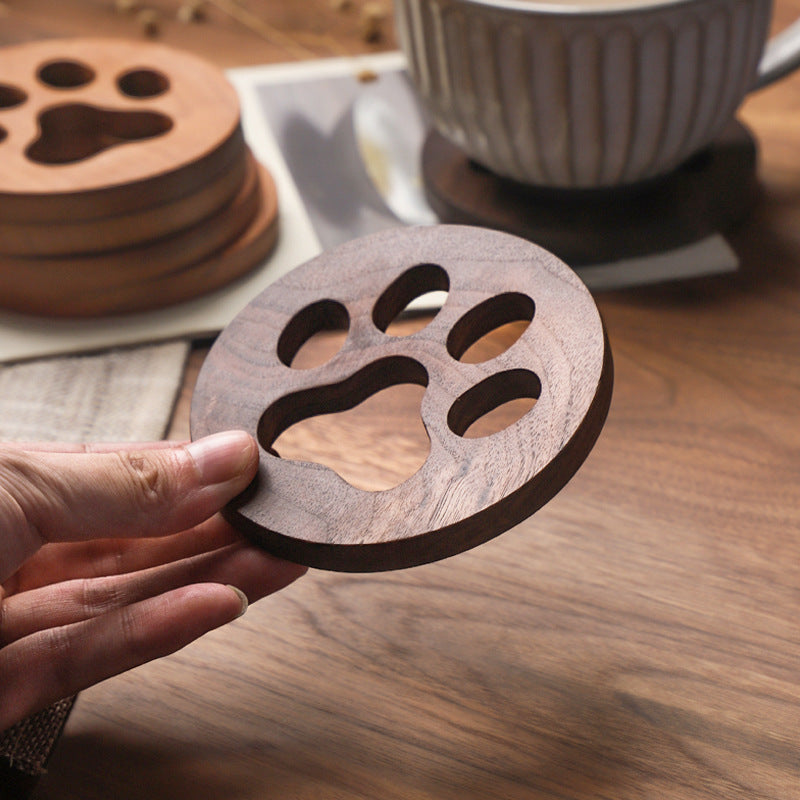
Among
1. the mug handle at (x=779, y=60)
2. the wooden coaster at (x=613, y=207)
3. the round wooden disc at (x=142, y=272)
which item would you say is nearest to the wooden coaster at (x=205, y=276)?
the round wooden disc at (x=142, y=272)

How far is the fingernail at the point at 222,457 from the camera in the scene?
0.44m

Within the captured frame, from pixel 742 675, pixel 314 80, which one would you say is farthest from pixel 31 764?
pixel 314 80

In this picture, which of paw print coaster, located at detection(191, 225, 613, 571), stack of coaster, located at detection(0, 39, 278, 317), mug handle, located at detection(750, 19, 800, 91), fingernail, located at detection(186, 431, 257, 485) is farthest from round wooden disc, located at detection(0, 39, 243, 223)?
mug handle, located at detection(750, 19, 800, 91)

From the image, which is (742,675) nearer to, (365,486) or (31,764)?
(365,486)

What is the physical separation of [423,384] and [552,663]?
16 cm

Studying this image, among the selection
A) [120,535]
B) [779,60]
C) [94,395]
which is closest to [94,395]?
[94,395]

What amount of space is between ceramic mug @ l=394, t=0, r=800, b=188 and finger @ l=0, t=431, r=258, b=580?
0.32 meters

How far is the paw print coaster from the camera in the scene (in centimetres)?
42

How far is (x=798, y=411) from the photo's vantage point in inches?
23.4

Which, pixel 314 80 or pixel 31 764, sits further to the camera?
pixel 314 80

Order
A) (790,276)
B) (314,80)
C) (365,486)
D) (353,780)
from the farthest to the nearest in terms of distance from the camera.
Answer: (314,80), (790,276), (365,486), (353,780)

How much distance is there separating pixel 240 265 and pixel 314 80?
0.29 metres

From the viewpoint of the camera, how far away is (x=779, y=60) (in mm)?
681

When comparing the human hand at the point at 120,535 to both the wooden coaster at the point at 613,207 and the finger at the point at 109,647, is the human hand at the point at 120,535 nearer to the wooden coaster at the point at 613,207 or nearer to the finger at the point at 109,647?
the finger at the point at 109,647
